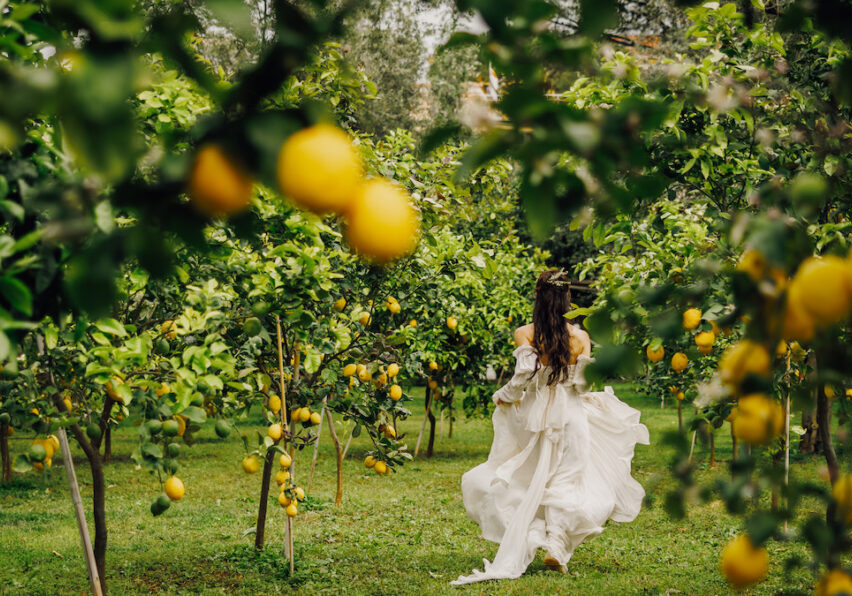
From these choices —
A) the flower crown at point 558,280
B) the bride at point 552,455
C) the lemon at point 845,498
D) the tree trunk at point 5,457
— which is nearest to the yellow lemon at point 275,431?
the bride at point 552,455

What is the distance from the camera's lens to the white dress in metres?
5.02

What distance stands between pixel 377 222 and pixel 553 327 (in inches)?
173

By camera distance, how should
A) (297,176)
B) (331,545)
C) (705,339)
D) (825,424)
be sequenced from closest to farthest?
(297,176) < (705,339) < (825,424) < (331,545)

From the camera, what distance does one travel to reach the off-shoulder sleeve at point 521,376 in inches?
208

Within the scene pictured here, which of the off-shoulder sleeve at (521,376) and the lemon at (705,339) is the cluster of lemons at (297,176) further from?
the off-shoulder sleeve at (521,376)

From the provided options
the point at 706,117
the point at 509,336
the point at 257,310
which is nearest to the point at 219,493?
the point at 509,336

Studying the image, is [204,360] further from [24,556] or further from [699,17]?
[24,556]

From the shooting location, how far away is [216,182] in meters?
0.78

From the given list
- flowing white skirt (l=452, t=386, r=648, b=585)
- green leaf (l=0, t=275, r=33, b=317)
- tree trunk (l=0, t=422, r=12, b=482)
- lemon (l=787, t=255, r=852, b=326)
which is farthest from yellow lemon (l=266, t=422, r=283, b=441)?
tree trunk (l=0, t=422, r=12, b=482)

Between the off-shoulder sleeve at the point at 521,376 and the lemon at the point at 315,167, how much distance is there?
178 inches

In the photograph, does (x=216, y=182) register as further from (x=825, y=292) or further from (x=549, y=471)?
(x=549, y=471)

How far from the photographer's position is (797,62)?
3.71 meters

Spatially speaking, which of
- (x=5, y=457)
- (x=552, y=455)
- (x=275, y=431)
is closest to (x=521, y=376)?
(x=552, y=455)

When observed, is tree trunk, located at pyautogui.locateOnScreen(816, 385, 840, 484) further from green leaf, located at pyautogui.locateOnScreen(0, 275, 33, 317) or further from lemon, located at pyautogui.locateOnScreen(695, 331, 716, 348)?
green leaf, located at pyautogui.locateOnScreen(0, 275, 33, 317)
